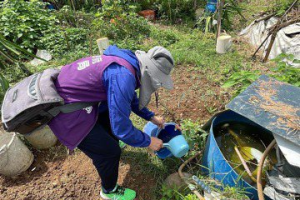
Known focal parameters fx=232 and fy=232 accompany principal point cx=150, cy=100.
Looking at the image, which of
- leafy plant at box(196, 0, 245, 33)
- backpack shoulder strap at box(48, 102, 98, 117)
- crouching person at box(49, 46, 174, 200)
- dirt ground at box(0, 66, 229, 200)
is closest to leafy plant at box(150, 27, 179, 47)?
leafy plant at box(196, 0, 245, 33)

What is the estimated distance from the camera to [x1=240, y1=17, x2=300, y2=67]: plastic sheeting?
13.2 feet

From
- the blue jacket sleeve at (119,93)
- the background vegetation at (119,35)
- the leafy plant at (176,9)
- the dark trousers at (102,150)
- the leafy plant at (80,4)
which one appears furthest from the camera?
the leafy plant at (80,4)

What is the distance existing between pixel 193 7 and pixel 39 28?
3835 mm

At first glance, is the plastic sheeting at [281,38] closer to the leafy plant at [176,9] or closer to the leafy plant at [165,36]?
the leafy plant at [165,36]

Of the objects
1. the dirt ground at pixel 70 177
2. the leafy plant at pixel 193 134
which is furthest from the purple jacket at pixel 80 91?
the leafy plant at pixel 193 134

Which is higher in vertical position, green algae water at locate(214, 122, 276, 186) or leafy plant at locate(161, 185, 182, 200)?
green algae water at locate(214, 122, 276, 186)

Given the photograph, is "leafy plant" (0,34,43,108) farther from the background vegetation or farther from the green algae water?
the green algae water

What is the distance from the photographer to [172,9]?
5.98 metres

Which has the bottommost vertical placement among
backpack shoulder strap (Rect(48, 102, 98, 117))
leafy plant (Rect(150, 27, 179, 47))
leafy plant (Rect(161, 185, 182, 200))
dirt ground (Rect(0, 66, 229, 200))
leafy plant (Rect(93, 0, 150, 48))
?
dirt ground (Rect(0, 66, 229, 200))

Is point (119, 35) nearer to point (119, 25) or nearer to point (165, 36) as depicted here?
point (119, 25)

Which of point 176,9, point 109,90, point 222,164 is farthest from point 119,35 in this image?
point 222,164

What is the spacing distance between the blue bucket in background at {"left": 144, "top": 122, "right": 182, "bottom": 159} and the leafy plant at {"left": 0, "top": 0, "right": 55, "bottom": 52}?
3457mm

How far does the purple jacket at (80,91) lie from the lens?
159 cm

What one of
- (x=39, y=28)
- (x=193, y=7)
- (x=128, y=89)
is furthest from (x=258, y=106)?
(x=193, y=7)
